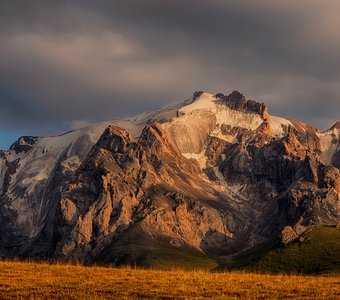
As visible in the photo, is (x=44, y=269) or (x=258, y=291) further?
(x=44, y=269)

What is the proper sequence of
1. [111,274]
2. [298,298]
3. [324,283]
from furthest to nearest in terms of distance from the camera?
[111,274], [324,283], [298,298]

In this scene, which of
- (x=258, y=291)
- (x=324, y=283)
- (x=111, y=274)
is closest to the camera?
(x=258, y=291)

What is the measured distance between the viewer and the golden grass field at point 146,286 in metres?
60.7

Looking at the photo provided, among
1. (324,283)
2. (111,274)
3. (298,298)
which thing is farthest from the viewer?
(111,274)

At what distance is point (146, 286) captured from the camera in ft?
218

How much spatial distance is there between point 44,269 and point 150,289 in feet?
79.6

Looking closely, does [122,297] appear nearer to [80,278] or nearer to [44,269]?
[80,278]

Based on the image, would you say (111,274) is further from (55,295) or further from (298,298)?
(298,298)

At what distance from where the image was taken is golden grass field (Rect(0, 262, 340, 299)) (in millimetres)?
60688

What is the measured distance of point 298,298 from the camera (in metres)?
59.2

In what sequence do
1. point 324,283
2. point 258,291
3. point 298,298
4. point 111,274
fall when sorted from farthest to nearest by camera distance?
1. point 111,274
2. point 324,283
3. point 258,291
4. point 298,298

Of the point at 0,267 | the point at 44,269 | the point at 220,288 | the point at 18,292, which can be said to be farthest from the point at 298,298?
the point at 0,267

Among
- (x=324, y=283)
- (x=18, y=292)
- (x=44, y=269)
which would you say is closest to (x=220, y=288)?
(x=324, y=283)

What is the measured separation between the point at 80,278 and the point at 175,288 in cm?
1429
